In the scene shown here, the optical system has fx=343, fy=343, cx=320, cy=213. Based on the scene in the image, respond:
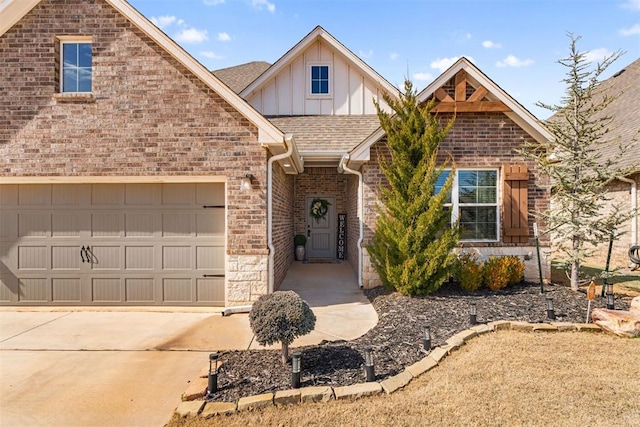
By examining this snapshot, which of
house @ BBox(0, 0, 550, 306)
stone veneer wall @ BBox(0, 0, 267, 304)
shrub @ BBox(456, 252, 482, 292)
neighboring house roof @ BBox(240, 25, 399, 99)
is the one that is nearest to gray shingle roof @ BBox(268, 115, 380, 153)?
house @ BBox(0, 0, 550, 306)

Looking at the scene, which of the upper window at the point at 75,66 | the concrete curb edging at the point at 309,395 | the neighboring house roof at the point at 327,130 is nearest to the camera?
the concrete curb edging at the point at 309,395

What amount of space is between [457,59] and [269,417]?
25.0 feet

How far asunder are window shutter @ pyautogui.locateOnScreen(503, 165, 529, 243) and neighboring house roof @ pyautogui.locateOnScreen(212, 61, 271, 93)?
32.2ft

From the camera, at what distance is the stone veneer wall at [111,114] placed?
6.28 meters

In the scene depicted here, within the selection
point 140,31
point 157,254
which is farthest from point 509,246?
point 140,31

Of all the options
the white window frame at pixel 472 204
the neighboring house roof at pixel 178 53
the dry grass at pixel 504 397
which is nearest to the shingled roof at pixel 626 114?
the white window frame at pixel 472 204

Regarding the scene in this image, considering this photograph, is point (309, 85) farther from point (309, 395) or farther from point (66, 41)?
point (309, 395)

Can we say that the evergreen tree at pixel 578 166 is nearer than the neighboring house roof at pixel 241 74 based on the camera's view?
Yes

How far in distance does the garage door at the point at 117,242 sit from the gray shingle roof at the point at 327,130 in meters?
2.96

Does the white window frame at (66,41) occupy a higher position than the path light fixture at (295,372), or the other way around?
the white window frame at (66,41)

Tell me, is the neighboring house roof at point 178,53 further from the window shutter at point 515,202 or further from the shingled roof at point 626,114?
the shingled roof at point 626,114

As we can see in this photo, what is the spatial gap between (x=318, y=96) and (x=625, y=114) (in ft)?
38.9

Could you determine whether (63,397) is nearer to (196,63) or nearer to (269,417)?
(269,417)

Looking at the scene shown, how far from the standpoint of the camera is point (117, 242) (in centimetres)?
668
